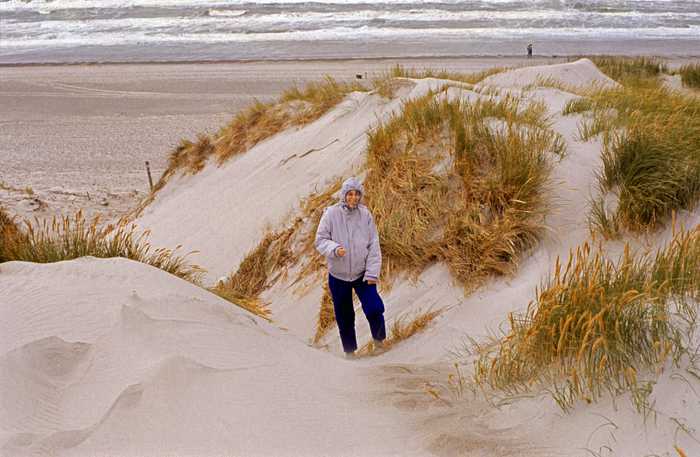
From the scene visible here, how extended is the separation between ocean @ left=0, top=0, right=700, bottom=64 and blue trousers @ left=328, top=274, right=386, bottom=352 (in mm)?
22508

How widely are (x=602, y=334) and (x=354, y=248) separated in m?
2.20

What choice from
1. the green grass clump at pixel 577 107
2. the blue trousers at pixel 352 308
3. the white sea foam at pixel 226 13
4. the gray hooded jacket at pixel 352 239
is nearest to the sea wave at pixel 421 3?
the white sea foam at pixel 226 13

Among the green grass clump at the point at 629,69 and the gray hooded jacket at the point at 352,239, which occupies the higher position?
the gray hooded jacket at the point at 352,239

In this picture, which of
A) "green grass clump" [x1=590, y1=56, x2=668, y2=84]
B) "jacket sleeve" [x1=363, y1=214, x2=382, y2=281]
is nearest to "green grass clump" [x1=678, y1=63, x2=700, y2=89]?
"green grass clump" [x1=590, y1=56, x2=668, y2=84]

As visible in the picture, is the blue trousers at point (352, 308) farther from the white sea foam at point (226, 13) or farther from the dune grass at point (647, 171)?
the white sea foam at point (226, 13)

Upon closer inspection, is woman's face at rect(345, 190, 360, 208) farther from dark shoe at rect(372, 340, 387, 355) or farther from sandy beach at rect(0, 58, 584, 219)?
sandy beach at rect(0, 58, 584, 219)

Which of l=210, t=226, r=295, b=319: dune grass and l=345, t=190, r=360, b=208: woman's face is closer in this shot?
l=345, t=190, r=360, b=208: woman's face

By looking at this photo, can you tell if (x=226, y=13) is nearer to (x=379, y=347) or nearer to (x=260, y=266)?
(x=260, y=266)

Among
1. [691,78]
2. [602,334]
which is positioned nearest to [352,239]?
[602,334]

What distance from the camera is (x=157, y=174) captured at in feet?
47.9

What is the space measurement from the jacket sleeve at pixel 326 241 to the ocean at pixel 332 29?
22476 millimetres

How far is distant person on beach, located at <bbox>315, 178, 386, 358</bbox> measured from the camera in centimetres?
486

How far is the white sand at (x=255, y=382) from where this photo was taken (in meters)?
3.04

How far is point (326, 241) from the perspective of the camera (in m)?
4.85
